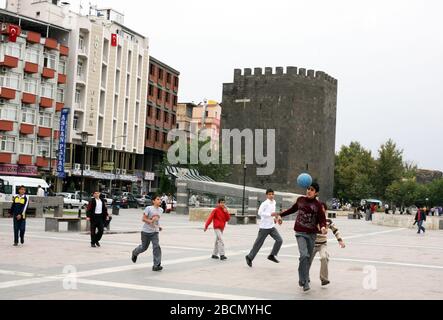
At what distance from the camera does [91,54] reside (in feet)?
201

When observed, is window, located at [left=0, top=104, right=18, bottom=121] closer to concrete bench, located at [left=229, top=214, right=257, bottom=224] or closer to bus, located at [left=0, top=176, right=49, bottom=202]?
bus, located at [left=0, top=176, right=49, bottom=202]

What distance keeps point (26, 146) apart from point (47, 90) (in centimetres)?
572

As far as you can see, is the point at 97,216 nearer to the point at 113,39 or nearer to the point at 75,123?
the point at 75,123

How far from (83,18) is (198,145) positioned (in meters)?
17.5

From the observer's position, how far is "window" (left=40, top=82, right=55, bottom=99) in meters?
56.5

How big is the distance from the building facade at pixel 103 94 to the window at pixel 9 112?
6729 mm

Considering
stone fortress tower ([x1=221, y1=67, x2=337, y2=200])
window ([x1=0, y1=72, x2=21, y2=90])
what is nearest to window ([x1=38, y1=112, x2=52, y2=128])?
window ([x1=0, y1=72, x2=21, y2=90])

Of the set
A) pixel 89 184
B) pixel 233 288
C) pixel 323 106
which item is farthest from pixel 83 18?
pixel 233 288

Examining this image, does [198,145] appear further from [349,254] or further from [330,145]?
[349,254]

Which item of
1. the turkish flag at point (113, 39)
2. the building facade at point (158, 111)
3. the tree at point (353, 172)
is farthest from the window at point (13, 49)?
the tree at point (353, 172)

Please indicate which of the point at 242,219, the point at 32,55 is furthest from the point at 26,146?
the point at 242,219

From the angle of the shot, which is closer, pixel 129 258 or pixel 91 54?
pixel 129 258

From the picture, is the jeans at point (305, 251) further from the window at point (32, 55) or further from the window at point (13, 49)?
the window at point (32, 55)

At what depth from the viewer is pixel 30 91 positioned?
5534 cm
